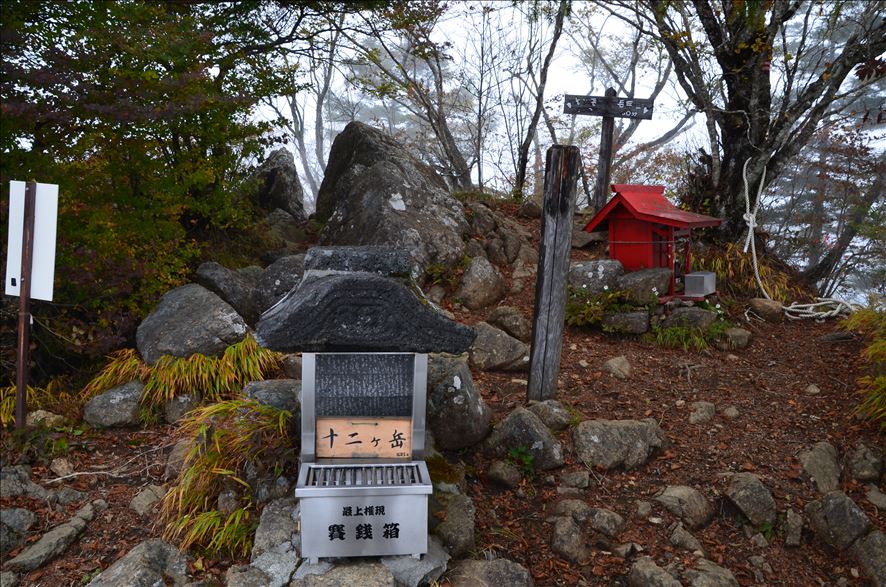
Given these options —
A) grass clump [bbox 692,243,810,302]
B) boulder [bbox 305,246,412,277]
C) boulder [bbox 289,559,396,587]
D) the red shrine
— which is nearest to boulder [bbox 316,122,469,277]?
the red shrine

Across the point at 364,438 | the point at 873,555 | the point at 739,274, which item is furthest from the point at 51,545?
the point at 739,274

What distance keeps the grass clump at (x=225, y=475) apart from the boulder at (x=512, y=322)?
314cm

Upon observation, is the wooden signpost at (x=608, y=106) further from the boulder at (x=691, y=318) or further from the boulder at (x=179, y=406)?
the boulder at (x=179, y=406)

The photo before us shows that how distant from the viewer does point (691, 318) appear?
659cm

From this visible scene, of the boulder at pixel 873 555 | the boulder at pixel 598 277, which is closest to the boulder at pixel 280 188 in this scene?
the boulder at pixel 598 277

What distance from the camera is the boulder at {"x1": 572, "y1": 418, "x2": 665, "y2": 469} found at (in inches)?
184

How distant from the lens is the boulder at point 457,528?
3.68m

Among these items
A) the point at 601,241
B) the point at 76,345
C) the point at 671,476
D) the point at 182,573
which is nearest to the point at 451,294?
the point at 601,241

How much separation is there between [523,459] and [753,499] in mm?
1667

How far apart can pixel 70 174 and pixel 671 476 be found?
578cm

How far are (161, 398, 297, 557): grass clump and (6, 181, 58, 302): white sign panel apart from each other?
171cm

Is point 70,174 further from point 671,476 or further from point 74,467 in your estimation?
point 671,476

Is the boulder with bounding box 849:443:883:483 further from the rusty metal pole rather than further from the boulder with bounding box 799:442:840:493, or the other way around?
the rusty metal pole

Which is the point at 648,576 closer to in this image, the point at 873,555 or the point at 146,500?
the point at 873,555
